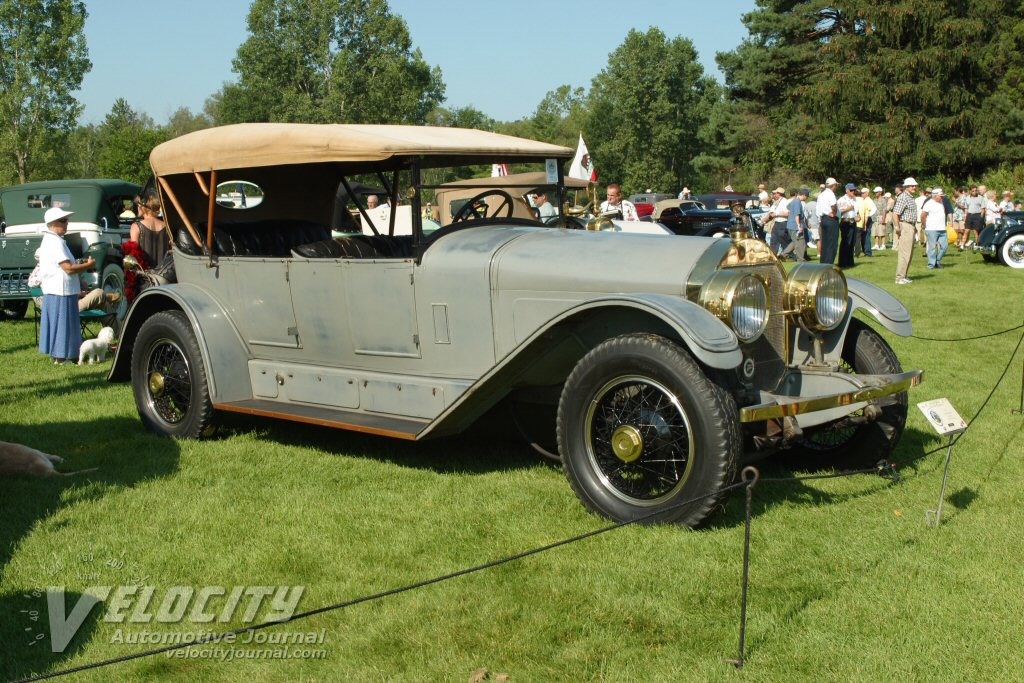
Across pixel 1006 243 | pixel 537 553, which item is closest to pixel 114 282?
pixel 537 553

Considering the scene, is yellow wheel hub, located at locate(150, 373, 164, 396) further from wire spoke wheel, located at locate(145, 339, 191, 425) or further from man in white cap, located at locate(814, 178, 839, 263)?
man in white cap, located at locate(814, 178, 839, 263)

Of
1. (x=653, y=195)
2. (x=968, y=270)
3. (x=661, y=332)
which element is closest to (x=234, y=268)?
(x=661, y=332)

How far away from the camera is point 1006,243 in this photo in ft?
61.4

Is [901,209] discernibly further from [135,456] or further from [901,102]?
[901,102]

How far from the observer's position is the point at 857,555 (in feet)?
13.4

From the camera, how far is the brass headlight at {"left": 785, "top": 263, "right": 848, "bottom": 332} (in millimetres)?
4828

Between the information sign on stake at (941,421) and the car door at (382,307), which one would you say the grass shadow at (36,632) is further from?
the information sign on stake at (941,421)

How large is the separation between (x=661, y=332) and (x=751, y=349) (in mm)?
539

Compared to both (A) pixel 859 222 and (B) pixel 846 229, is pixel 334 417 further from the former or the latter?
(A) pixel 859 222

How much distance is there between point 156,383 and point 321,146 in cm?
217

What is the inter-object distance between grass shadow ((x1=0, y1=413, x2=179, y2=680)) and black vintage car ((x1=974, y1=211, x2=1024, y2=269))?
17306 millimetres

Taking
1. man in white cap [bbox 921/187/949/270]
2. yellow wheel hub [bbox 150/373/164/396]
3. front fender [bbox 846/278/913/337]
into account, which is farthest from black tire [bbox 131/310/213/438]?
man in white cap [bbox 921/187/949/270]

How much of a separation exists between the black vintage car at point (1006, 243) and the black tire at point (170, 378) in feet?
56.3

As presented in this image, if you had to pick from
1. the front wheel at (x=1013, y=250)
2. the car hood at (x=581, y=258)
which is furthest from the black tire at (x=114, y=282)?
the front wheel at (x=1013, y=250)
